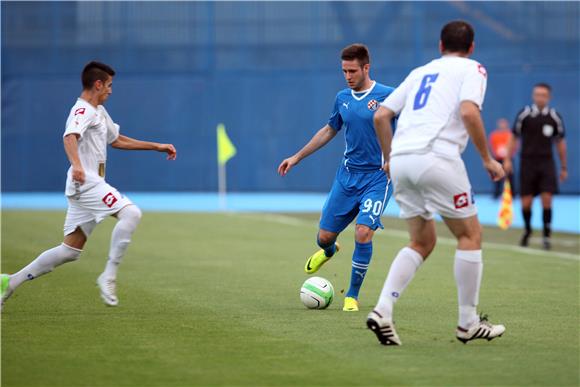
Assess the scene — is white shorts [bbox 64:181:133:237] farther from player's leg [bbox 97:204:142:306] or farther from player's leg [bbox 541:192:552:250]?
player's leg [bbox 541:192:552:250]

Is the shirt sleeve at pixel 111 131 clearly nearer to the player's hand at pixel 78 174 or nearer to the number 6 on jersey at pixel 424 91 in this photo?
the player's hand at pixel 78 174

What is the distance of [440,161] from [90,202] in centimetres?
315

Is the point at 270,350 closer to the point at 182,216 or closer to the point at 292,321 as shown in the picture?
the point at 292,321

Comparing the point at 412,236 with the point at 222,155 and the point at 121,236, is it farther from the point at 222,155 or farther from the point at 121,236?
the point at 222,155

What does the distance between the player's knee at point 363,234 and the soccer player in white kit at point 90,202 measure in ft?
5.97

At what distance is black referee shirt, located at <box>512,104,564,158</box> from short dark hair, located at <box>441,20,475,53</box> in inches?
379

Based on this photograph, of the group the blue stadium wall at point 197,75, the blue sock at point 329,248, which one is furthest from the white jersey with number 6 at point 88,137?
the blue stadium wall at point 197,75

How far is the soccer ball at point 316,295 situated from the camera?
9.92 metres

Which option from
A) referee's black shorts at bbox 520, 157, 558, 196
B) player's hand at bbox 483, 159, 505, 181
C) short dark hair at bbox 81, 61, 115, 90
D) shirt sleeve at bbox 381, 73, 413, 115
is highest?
shirt sleeve at bbox 381, 73, 413, 115

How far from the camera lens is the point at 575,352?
24.9ft

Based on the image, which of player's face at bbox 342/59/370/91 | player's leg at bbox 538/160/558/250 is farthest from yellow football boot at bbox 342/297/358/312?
player's leg at bbox 538/160/558/250

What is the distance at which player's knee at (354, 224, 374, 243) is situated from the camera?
384 inches

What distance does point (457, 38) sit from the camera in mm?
7625

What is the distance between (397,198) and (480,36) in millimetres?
25938
